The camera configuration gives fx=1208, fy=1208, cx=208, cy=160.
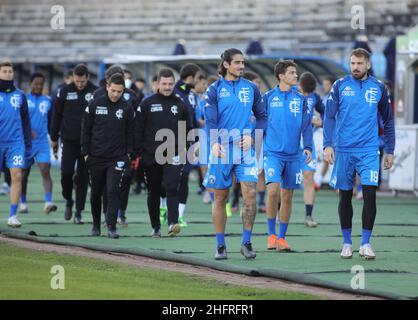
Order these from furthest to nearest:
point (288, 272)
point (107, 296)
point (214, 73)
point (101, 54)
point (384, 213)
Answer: point (101, 54) < point (214, 73) < point (384, 213) < point (288, 272) < point (107, 296)

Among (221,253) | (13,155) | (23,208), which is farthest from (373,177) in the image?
(23,208)

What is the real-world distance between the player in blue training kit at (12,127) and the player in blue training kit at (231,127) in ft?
13.8

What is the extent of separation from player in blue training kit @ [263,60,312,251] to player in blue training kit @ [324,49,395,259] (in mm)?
805

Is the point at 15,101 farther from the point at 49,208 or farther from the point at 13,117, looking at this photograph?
the point at 49,208

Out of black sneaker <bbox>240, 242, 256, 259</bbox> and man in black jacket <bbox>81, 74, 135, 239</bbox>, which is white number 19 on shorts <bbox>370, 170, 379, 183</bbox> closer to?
black sneaker <bbox>240, 242, 256, 259</bbox>

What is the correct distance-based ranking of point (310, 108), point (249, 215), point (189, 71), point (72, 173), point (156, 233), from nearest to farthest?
point (249, 215) < point (156, 233) < point (310, 108) < point (189, 71) < point (72, 173)

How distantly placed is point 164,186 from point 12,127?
2.32 m

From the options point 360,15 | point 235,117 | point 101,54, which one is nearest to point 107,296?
point 235,117

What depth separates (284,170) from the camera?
1397cm

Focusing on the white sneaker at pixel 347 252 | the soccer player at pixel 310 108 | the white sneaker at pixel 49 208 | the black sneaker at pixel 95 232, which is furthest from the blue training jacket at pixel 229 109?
the white sneaker at pixel 49 208

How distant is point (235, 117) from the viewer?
12555mm

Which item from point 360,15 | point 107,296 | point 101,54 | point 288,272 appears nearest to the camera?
point 107,296

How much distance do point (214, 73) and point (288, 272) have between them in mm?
17298

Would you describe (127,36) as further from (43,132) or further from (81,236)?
(81,236)
